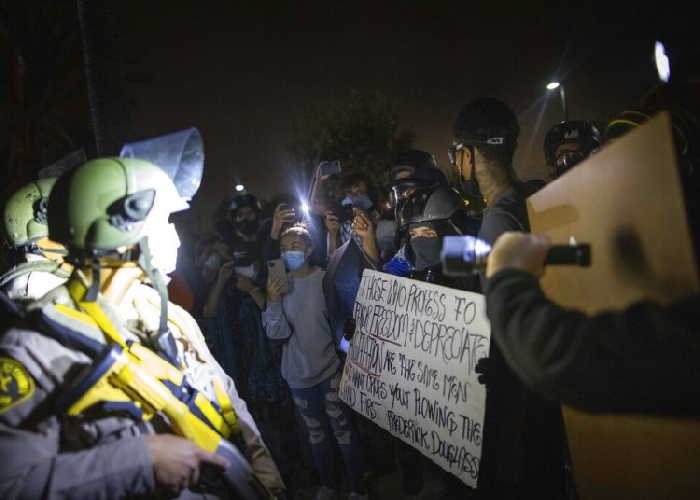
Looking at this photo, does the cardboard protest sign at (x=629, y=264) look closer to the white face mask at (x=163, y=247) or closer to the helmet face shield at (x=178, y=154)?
the white face mask at (x=163, y=247)

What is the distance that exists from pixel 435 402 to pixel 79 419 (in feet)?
6.98

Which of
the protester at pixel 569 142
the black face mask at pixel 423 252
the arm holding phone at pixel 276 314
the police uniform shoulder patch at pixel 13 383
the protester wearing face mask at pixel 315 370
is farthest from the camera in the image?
the protester at pixel 569 142

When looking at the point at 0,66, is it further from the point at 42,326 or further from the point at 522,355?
the point at 522,355

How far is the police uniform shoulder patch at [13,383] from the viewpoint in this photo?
153cm

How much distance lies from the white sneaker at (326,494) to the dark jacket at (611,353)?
12.4 feet

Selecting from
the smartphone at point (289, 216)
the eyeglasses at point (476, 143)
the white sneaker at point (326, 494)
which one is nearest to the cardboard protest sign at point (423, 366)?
the eyeglasses at point (476, 143)

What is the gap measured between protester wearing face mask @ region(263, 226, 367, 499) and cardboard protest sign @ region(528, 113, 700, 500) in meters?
2.67

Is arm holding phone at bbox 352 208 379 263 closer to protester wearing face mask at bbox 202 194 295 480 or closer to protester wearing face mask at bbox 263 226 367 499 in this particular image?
protester wearing face mask at bbox 263 226 367 499

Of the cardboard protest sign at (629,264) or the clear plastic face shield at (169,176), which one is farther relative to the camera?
the clear plastic face shield at (169,176)

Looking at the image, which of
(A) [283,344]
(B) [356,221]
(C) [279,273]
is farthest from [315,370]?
(B) [356,221]

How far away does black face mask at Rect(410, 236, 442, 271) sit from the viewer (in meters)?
3.19

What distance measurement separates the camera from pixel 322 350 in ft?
13.7

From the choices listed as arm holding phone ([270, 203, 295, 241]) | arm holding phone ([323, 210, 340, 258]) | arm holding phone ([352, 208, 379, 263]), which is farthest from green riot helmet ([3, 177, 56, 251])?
arm holding phone ([352, 208, 379, 263])

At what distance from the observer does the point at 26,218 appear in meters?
4.07
